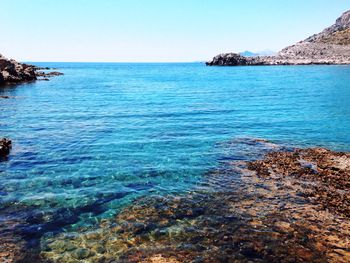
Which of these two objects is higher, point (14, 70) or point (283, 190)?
point (14, 70)

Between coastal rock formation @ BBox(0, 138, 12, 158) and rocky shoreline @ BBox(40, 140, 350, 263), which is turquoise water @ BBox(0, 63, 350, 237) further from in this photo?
rocky shoreline @ BBox(40, 140, 350, 263)

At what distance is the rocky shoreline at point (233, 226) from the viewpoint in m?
14.0

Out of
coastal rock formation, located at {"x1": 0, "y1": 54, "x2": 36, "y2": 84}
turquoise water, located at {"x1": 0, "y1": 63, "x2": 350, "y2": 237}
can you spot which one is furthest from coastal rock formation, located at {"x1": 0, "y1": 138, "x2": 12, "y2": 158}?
coastal rock formation, located at {"x1": 0, "y1": 54, "x2": 36, "y2": 84}

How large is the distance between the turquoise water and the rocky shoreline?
179cm

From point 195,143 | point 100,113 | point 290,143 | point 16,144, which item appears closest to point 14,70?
point 100,113

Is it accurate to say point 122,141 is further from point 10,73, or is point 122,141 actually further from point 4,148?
point 10,73

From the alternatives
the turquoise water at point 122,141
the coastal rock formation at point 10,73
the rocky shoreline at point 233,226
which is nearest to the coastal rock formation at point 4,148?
the turquoise water at point 122,141

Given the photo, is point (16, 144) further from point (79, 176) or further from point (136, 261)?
point (136, 261)

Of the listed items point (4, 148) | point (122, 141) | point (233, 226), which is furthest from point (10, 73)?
point (233, 226)

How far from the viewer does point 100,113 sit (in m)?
50.0

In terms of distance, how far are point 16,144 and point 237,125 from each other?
81.5ft

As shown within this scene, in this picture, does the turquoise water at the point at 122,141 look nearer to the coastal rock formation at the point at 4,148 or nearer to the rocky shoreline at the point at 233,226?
the coastal rock formation at the point at 4,148

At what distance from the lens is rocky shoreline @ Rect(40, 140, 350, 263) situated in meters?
14.0

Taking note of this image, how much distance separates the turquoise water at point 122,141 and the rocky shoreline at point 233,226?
1.79 metres
